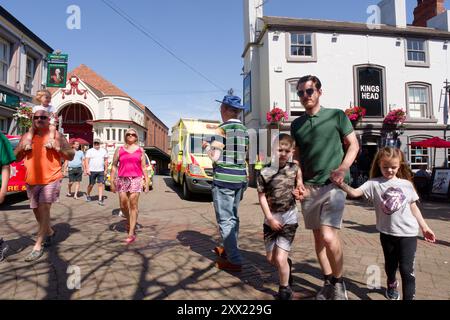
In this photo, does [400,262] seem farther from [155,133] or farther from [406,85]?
[155,133]

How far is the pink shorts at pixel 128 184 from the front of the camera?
504 cm

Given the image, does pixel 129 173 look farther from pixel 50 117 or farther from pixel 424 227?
pixel 424 227

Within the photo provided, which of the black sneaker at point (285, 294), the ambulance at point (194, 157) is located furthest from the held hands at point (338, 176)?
the ambulance at point (194, 157)

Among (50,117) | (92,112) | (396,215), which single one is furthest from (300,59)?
(92,112)

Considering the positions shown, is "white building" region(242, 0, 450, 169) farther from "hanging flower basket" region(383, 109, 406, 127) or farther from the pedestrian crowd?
the pedestrian crowd

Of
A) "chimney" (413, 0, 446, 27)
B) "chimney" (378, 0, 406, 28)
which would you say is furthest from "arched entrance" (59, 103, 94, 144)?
"chimney" (413, 0, 446, 27)

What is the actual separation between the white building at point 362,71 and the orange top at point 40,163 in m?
13.6

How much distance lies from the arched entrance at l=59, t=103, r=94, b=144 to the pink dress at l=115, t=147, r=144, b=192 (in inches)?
1316

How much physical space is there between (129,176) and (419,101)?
60.2 feet

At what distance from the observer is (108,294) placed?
9.53ft

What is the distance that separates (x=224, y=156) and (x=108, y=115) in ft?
110

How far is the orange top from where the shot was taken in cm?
404

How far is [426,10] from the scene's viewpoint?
22.5 m

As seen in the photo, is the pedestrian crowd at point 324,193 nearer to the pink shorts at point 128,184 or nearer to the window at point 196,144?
the pink shorts at point 128,184
